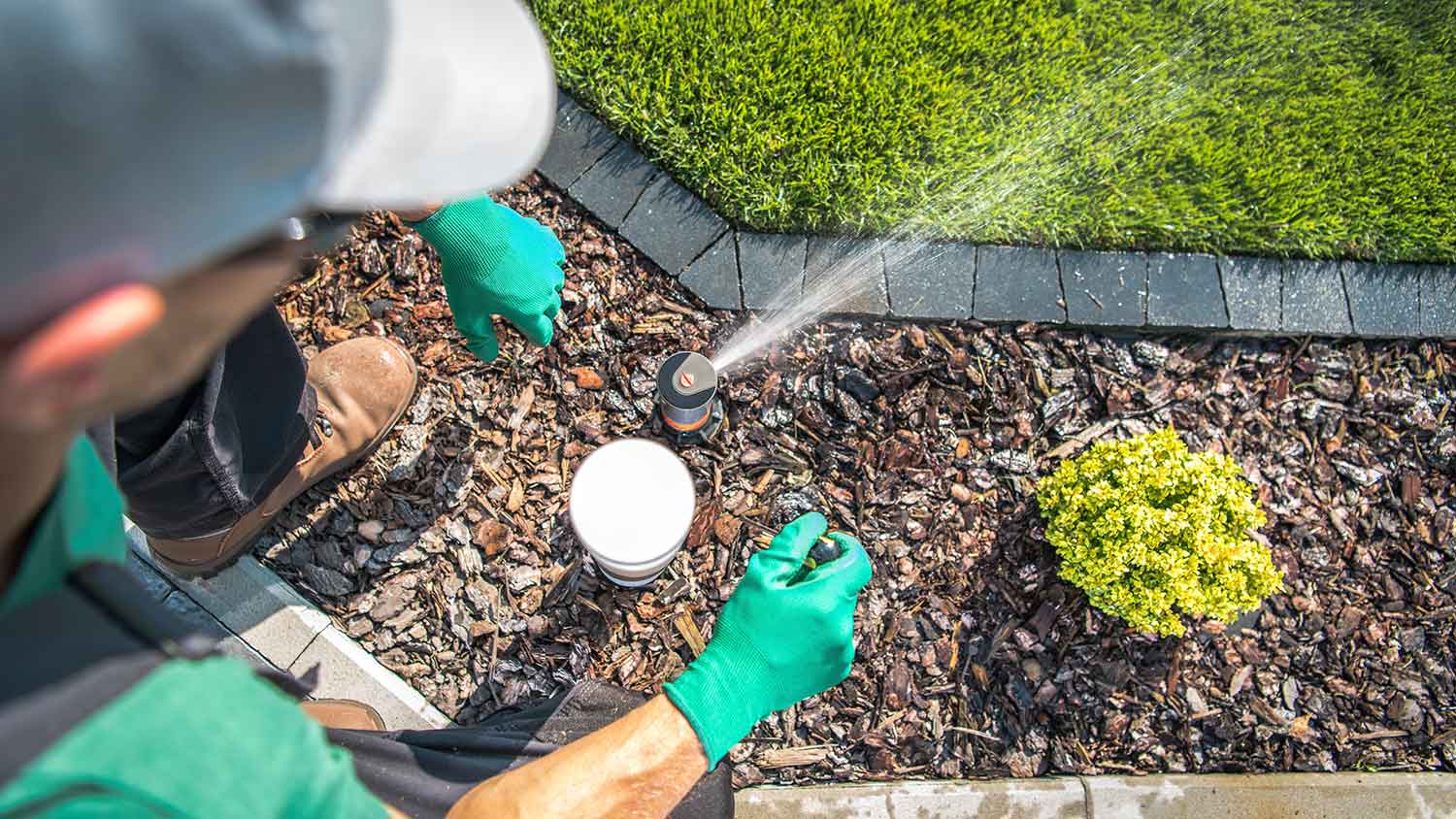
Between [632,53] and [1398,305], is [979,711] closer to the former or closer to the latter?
[1398,305]

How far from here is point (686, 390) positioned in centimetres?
267

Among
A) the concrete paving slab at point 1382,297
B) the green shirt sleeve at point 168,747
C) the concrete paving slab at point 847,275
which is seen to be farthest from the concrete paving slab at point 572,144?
the concrete paving slab at point 1382,297

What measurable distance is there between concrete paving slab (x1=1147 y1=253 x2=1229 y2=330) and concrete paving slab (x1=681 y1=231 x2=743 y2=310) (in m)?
1.60

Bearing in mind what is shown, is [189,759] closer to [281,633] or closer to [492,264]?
[492,264]

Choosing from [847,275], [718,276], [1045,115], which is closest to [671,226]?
[718,276]

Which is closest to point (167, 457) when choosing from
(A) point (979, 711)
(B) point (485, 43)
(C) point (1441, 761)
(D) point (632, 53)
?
(B) point (485, 43)

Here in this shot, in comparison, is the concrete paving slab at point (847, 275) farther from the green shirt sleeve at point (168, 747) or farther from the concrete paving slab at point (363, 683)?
the green shirt sleeve at point (168, 747)

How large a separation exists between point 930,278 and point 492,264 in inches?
62.9

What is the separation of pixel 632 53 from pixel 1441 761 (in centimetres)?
393

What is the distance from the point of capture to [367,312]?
310 cm

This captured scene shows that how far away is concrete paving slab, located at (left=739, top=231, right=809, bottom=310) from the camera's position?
3.12 meters

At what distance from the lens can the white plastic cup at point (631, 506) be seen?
7.99ft

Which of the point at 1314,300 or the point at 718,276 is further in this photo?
the point at 1314,300

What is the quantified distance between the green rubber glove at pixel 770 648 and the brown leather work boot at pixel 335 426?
54.5 inches
